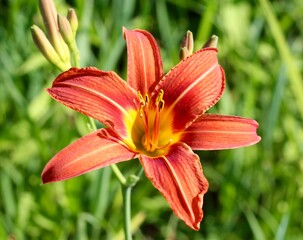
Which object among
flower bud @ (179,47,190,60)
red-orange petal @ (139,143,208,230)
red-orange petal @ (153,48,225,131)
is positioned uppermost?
flower bud @ (179,47,190,60)

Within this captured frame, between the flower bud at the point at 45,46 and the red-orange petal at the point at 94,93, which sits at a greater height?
the flower bud at the point at 45,46

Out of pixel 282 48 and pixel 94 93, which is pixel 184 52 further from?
pixel 282 48

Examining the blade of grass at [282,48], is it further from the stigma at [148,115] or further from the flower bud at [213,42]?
the stigma at [148,115]

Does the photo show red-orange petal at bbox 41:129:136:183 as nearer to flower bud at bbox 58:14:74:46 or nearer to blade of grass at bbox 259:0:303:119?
flower bud at bbox 58:14:74:46

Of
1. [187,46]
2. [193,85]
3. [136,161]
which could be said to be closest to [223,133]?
[193,85]

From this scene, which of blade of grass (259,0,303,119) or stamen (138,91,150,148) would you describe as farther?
blade of grass (259,0,303,119)

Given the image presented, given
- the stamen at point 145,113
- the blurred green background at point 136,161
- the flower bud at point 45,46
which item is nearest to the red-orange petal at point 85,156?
the stamen at point 145,113

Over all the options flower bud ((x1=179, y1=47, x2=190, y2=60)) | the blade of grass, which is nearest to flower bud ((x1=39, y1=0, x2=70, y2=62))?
flower bud ((x1=179, y1=47, x2=190, y2=60))

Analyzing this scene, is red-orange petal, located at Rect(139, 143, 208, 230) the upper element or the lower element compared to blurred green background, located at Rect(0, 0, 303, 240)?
upper
